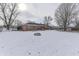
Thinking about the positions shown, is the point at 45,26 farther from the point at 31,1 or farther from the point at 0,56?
the point at 0,56

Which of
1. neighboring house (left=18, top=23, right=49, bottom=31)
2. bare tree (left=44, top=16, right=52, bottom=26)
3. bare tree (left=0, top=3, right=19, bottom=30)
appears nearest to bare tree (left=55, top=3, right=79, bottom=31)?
→ bare tree (left=44, top=16, right=52, bottom=26)

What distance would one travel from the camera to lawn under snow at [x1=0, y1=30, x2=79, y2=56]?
2.00 meters

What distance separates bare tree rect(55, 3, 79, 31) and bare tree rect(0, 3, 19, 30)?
60 centimetres

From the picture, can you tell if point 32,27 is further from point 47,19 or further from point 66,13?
point 66,13

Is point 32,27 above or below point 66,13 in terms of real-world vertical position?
below

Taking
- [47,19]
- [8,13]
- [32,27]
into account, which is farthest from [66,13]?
[8,13]

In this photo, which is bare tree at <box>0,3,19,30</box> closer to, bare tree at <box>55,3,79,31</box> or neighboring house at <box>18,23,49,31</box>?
neighboring house at <box>18,23,49,31</box>

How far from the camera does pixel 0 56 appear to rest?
6.63ft

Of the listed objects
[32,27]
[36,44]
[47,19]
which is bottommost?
[36,44]

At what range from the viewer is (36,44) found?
2.01 metres

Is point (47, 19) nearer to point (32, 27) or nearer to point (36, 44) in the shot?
point (32, 27)

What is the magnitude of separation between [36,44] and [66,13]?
62 cm

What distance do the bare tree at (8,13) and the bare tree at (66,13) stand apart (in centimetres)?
60

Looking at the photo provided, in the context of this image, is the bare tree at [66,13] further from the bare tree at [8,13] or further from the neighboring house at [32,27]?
the bare tree at [8,13]
